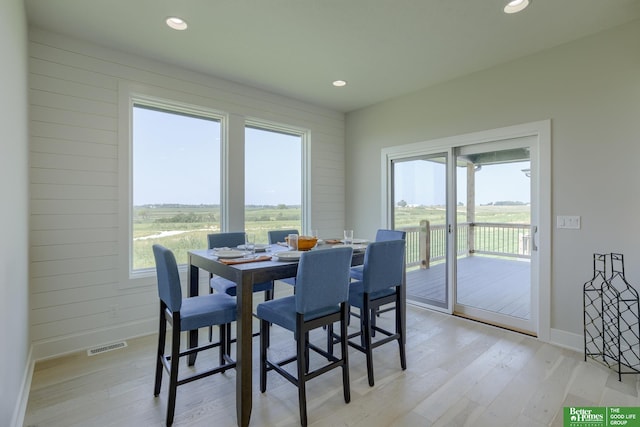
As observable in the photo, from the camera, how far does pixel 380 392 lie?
7.45ft

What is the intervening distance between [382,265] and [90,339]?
2772 millimetres

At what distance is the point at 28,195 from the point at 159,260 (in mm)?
1444

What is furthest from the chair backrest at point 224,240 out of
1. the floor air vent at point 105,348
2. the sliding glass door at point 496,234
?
the sliding glass door at point 496,234

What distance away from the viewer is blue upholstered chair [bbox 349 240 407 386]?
242cm

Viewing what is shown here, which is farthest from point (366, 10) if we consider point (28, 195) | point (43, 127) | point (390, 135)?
point (28, 195)

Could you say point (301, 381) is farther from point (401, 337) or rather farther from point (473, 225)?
point (473, 225)

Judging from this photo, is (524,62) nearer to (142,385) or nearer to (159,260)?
(159,260)

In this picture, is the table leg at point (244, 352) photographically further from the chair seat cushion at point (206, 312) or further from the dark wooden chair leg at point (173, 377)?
the dark wooden chair leg at point (173, 377)

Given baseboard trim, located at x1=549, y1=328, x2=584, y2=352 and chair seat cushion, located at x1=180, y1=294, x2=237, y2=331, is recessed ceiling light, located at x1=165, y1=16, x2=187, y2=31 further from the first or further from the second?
baseboard trim, located at x1=549, y1=328, x2=584, y2=352

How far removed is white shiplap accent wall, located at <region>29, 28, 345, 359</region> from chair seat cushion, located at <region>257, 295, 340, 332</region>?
1.73m

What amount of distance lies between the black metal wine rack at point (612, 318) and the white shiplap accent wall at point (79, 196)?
13.6ft

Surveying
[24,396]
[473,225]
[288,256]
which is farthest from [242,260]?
[473,225]

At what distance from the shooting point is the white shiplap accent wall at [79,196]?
8.96 ft

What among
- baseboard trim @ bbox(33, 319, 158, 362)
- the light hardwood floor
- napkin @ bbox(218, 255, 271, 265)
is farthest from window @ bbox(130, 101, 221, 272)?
napkin @ bbox(218, 255, 271, 265)
